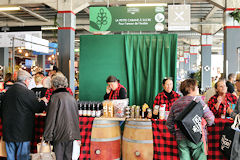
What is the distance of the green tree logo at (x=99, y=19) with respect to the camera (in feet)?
20.5

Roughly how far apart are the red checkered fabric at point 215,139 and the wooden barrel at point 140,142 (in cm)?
86

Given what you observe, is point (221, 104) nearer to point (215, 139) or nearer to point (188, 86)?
point (215, 139)

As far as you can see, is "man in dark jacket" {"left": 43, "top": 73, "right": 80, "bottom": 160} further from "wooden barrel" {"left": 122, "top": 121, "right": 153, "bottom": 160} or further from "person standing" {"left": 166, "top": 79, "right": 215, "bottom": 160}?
"person standing" {"left": 166, "top": 79, "right": 215, "bottom": 160}

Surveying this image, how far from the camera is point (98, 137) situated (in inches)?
149

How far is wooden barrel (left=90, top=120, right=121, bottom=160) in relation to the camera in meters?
3.77

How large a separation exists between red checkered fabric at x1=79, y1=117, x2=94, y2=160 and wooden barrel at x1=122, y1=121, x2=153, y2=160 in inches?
26.0

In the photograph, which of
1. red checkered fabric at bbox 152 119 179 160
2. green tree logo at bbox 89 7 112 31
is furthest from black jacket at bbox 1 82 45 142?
green tree logo at bbox 89 7 112 31

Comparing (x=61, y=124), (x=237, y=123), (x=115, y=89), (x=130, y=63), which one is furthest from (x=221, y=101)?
(x=61, y=124)

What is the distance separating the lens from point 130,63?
5.41 metres

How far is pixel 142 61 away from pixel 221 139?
100 inches

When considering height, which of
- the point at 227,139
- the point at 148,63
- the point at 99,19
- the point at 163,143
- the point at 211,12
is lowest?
the point at 163,143

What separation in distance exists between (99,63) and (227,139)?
10.9ft

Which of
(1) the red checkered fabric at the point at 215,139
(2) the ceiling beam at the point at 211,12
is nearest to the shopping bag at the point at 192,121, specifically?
(1) the red checkered fabric at the point at 215,139

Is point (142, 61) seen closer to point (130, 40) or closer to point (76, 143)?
point (130, 40)
